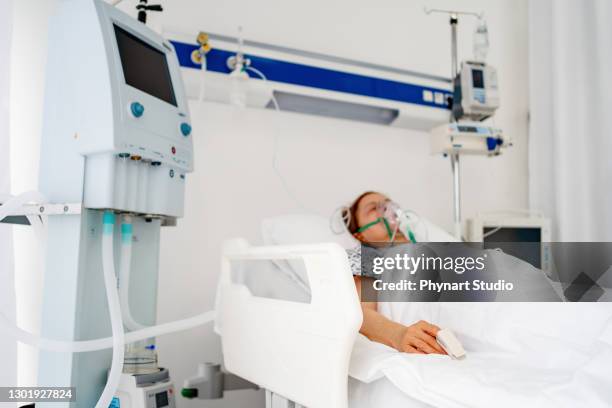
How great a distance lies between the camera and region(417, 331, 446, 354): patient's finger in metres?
1.09

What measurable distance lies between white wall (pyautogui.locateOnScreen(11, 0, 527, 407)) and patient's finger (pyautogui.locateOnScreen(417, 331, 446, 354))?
117 cm

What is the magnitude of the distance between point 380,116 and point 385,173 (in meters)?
0.30

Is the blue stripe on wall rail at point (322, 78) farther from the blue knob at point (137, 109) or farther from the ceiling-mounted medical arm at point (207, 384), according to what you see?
the ceiling-mounted medical arm at point (207, 384)

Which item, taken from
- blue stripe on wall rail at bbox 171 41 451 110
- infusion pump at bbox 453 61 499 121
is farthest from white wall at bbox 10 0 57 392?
infusion pump at bbox 453 61 499 121

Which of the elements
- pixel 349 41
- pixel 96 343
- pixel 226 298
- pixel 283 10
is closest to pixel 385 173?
pixel 349 41

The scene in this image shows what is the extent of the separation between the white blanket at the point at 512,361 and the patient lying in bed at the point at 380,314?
69mm

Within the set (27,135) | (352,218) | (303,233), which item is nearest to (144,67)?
(27,135)

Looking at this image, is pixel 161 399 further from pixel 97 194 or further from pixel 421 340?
pixel 421 340

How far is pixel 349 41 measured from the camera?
2510 mm

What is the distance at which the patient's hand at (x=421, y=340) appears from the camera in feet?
3.61

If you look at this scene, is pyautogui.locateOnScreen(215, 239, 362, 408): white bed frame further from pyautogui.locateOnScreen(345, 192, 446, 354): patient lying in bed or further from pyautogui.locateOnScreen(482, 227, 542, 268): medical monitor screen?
pyautogui.locateOnScreen(482, 227, 542, 268): medical monitor screen

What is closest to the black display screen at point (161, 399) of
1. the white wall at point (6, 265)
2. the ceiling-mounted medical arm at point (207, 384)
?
the ceiling-mounted medical arm at point (207, 384)

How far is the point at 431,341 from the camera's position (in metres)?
1.11

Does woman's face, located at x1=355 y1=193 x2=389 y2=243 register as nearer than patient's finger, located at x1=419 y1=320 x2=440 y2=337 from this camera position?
No
